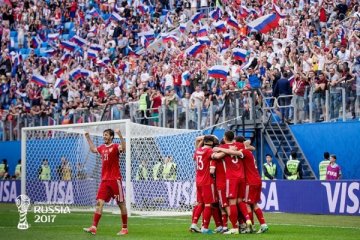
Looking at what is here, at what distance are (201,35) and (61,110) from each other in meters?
6.51

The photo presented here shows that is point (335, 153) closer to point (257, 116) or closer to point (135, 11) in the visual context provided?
point (257, 116)

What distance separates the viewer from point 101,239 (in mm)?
21375

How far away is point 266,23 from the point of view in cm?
3809

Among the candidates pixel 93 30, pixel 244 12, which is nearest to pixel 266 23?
pixel 244 12

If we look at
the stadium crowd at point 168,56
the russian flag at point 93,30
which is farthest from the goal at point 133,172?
the russian flag at point 93,30

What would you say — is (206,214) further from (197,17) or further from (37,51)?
(37,51)

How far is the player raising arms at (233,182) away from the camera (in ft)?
73.7

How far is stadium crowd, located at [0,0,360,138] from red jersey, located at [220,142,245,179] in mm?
9523

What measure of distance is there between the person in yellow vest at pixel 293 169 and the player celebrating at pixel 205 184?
10501 mm

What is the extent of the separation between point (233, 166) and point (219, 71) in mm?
14590

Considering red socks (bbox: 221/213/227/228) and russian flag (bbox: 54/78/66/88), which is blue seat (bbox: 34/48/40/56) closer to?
russian flag (bbox: 54/78/66/88)

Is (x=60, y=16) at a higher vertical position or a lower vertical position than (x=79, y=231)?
higher

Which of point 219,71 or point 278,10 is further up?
point 278,10

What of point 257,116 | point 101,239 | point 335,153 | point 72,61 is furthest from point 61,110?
point 101,239
